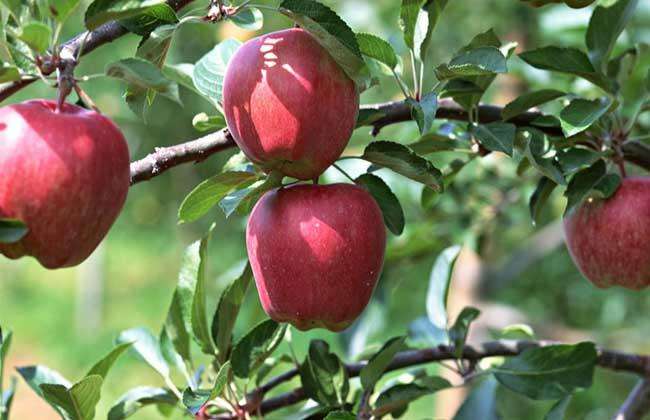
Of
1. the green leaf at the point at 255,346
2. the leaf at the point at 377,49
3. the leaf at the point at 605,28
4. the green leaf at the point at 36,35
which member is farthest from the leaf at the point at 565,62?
the green leaf at the point at 36,35

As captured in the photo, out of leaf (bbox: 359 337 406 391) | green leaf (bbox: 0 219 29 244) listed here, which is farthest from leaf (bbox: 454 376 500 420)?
green leaf (bbox: 0 219 29 244)

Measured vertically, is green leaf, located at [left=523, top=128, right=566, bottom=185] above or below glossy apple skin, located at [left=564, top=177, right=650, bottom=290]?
above

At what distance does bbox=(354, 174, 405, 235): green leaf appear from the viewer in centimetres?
84

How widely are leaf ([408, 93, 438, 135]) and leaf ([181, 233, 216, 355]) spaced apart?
0.27 meters

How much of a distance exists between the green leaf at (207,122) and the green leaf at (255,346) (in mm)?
193

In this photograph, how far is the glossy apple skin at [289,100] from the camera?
70cm

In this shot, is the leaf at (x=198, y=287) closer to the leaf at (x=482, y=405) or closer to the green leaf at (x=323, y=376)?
the green leaf at (x=323, y=376)

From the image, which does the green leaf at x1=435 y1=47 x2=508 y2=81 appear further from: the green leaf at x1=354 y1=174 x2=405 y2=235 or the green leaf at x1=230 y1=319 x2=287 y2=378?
the green leaf at x1=230 y1=319 x2=287 y2=378

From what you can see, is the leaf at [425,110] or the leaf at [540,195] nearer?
the leaf at [425,110]

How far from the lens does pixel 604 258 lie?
93 centimetres

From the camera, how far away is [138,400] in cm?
92

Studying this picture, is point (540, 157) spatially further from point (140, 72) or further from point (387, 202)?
point (140, 72)

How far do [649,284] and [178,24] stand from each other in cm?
57

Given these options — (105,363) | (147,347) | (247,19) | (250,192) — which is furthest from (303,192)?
(147,347)
